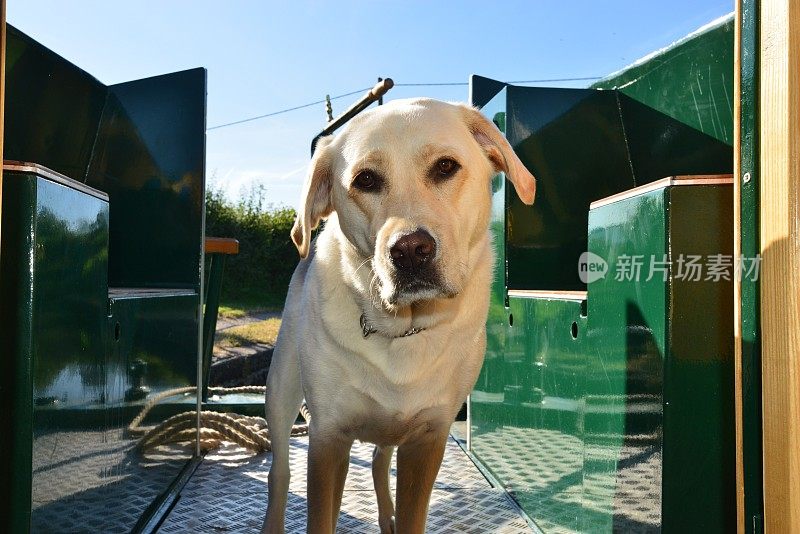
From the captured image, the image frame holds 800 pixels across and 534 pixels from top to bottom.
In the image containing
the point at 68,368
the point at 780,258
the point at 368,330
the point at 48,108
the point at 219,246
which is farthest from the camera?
the point at 219,246

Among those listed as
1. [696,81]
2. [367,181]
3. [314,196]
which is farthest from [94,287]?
[696,81]

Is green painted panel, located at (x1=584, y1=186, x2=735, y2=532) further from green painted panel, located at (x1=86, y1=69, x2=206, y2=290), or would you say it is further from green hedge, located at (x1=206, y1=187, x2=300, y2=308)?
green hedge, located at (x1=206, y1=187, x2=300, y2=308)

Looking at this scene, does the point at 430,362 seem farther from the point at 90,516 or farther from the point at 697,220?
the point at 90,516

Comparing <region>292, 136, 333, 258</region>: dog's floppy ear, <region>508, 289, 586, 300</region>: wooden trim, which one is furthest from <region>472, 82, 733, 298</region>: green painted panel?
<region>292, 136, 333, 258</region>: dog's floppy ear

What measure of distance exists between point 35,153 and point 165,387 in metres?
1.17

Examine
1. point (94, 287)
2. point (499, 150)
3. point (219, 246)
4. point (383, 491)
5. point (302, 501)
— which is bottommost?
point (302, 501)

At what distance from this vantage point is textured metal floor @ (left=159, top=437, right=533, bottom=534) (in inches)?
99.5

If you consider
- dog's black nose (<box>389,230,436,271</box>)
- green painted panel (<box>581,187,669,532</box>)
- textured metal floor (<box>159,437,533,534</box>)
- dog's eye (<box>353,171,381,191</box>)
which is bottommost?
textured metal floor (<box>159,437,533,534</box>)

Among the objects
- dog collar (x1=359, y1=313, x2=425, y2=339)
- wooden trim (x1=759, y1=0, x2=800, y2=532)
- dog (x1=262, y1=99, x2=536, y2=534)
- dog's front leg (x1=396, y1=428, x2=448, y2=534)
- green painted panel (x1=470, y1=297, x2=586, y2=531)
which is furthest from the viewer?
green painted panel (x1=470, y1=297, x2=586, y2=531)

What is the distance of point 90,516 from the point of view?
77.7 inches

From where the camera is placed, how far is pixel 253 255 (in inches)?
574

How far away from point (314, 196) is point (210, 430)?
1.85 metres

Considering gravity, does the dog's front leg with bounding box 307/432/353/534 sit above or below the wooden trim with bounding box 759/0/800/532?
below

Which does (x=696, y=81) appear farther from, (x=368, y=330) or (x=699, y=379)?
(x=368, y=330)
